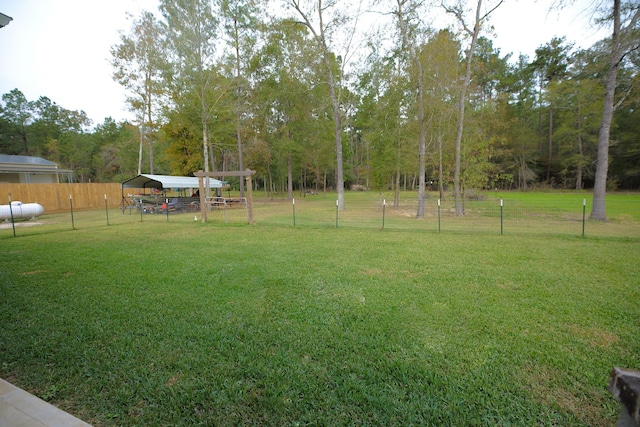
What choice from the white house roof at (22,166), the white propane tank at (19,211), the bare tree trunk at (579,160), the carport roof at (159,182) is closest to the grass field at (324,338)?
the white propane tank at (19,211)

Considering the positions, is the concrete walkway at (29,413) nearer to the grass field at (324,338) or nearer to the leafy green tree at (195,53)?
the grass field at (324,338)

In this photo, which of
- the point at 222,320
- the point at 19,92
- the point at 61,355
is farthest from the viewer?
the point at 19,92

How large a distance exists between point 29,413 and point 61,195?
22081 mm

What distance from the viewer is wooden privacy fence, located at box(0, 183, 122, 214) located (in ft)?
53.6

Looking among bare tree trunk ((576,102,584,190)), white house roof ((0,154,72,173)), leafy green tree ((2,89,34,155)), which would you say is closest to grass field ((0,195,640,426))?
white house roof ((0,154,72,173))

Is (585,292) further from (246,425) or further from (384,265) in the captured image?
(246,425)

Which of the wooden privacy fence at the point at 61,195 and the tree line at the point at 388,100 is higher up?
the tree line at the point at 388,100

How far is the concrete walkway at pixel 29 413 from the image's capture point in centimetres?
185

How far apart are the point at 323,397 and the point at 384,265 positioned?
11.8 feet

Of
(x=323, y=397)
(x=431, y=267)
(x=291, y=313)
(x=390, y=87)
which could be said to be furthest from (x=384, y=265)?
(x=390, y=87)

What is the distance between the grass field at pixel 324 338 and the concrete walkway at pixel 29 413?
0.11m

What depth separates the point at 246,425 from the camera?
1.90 m

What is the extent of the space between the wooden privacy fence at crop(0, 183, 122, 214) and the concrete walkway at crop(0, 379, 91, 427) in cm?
2012

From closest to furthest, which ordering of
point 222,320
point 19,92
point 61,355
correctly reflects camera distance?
point 61,355, point 222,320, point 19,92
